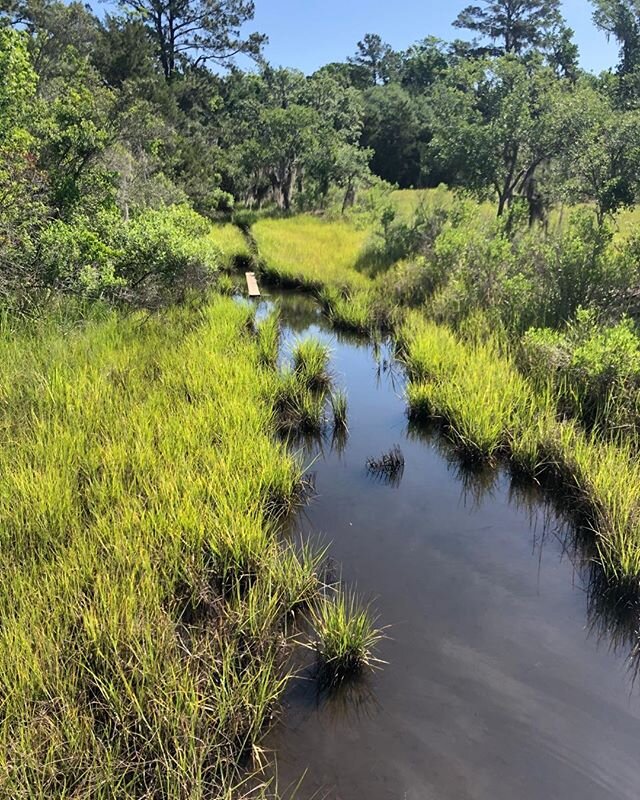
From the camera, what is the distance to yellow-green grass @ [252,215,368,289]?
43.2ft

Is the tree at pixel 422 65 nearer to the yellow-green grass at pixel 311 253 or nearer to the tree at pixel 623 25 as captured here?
the tree at pixel 623 25

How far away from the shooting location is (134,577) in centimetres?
330

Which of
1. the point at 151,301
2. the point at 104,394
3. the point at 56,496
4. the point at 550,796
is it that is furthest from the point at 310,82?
the point at 550,796

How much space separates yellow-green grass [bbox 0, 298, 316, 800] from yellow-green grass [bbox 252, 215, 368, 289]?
7.39m

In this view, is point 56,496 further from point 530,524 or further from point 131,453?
point 530,524

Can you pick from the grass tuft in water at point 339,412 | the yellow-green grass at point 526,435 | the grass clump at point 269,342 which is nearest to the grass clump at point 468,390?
the yellow-green grass at point 526,435

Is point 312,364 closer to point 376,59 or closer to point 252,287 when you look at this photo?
point 252,287

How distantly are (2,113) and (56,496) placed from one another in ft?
15.4

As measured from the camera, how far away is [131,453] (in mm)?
4703

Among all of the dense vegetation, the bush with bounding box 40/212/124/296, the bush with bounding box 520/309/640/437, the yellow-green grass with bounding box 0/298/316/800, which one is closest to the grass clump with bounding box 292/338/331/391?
the dense vegetation

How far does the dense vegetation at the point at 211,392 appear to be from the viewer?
2758mm

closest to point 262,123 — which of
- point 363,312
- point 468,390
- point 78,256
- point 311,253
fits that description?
point 311,253

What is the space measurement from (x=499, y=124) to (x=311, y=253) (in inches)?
225

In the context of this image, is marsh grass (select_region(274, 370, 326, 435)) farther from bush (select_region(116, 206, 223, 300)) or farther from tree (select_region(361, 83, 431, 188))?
tree (select_region(361, 83, 431, 188))
